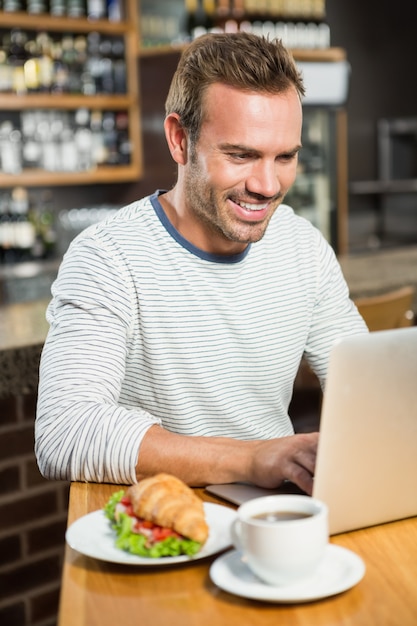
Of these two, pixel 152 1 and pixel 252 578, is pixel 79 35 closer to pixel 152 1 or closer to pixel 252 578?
pixel 152 1

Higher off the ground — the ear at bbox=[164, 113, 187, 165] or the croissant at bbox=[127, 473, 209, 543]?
the ear at bbox=[164, 113, 187, 165]

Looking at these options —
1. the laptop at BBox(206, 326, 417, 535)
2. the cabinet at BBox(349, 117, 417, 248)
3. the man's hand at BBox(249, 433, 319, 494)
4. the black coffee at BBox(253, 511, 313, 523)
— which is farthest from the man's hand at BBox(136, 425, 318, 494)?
the cabinet at BBox(349, 117, 417, 248)

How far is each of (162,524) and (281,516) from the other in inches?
5.5

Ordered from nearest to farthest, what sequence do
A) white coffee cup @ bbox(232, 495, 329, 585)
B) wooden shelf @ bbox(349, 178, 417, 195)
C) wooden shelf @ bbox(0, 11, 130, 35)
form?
1. white coffee cup @ bbox(232, 495, 329, 585)
2. wooden shelf @ bbox(0, 11, 130, 35)
3. wooden shelf @ bbox(349, 178, 417, 195)

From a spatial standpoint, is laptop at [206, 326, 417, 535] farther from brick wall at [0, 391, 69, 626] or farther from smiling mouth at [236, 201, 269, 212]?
brick wall at [0, 391, 69, 626]

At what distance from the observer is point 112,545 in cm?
101

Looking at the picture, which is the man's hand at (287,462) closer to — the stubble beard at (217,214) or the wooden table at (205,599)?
the wooden table at (205,599)

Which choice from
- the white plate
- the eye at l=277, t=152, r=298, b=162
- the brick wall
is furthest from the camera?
the brick wall

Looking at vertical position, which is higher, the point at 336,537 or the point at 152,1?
the point at 152,1

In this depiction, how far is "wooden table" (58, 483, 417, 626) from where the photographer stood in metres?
0.88

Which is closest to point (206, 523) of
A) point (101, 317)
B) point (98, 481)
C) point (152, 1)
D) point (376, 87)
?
point (98, 481)

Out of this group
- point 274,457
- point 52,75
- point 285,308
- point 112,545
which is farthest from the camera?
point 52,75

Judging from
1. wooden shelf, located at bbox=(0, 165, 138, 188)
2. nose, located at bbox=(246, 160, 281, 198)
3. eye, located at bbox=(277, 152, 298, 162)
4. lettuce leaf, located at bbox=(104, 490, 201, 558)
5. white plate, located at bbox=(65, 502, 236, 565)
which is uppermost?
eye, located at bbox=(277, 152, 298, 162)

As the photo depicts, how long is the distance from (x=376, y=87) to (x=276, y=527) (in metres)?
6.58
